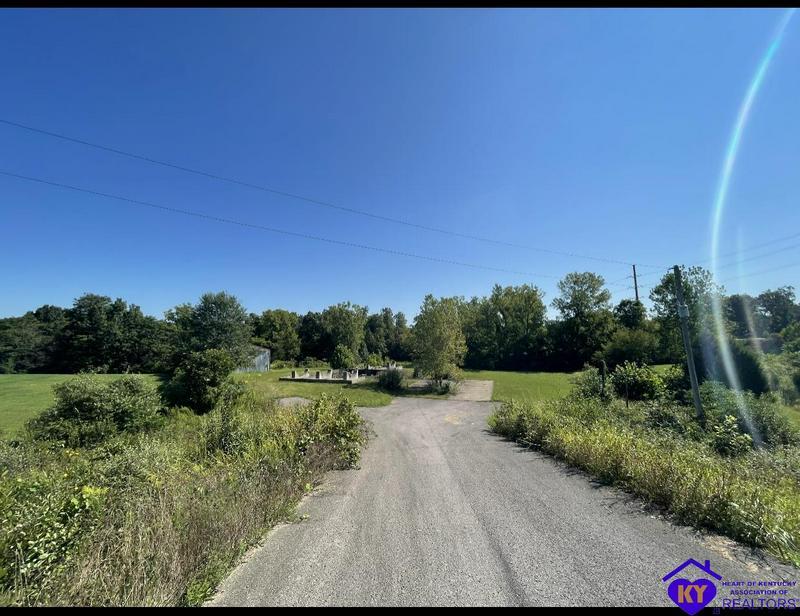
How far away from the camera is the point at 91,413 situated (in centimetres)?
963

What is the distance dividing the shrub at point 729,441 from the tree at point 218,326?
26.6 meters

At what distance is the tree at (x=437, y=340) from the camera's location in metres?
24.0

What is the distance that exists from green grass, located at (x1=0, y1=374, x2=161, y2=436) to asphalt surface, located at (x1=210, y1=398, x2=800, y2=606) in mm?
11479

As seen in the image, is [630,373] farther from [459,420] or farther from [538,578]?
[538,578]

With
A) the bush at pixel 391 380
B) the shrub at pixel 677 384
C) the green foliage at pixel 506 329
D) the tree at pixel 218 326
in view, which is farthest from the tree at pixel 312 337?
the shrub at pixel 677 384

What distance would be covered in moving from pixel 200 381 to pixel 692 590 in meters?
A: 16.5

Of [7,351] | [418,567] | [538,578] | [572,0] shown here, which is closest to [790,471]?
[538,578]

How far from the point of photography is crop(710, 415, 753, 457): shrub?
26.8 feet

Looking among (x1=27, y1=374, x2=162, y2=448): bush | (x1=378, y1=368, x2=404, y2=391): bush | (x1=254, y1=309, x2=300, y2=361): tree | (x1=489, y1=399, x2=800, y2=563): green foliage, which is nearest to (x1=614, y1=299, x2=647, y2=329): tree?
(x1=378, y1=368, x2=404, y2=391): bush

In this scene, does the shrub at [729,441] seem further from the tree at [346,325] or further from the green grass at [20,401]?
the tree at [346,325]

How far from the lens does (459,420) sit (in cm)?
1446

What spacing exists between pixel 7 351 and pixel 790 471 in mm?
63644

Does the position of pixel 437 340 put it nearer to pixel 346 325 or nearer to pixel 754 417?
pixel 754 417

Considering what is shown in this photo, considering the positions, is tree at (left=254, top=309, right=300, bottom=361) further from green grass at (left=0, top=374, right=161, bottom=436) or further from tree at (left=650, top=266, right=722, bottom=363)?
tree at (left=650, top=266, right=722, bottom=363)
